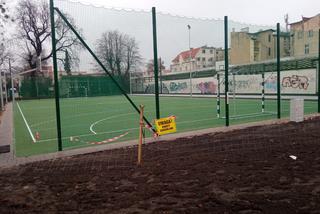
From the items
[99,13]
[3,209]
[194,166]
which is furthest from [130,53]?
[3,209]

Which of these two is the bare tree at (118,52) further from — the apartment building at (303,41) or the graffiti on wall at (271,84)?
the apartment building at (303,41)

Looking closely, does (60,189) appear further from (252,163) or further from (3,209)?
(252,163)

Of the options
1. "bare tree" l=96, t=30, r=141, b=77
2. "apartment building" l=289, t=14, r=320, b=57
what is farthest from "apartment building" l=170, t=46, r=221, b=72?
"apartment building" l=289, t=14, r=320, b=57

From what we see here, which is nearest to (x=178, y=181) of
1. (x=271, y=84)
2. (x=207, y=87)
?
(x=271, y=84)

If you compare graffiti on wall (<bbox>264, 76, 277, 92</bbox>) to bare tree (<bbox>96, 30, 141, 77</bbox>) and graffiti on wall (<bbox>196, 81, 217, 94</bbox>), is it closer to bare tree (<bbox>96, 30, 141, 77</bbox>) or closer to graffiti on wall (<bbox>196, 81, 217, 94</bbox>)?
graffiti on wall (<bbox>196, 81, 217, 94</bbox>)

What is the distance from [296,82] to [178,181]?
31115 mm

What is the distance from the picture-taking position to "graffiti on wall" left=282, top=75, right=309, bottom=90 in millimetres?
31453

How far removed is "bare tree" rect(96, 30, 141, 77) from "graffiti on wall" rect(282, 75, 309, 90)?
83.4ft

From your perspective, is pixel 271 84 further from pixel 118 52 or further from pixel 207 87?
pixel 118 52

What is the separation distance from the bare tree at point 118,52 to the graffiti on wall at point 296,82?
25410mm

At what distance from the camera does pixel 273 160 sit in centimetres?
607

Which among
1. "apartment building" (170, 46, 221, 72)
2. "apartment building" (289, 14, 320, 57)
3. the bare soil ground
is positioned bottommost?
the bare soil ground

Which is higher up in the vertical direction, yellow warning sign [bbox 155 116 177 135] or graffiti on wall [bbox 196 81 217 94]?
graffiti on wall [bbox 196 81 217 94]

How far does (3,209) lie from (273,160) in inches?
189
